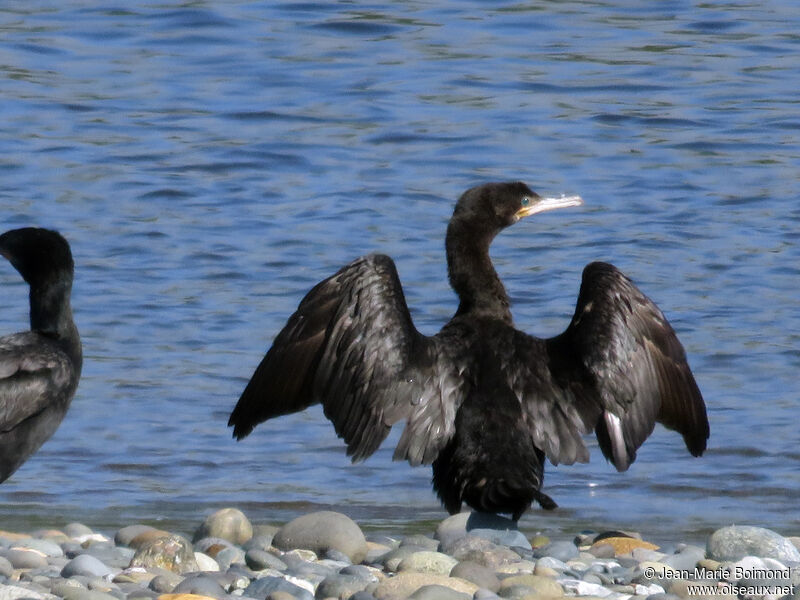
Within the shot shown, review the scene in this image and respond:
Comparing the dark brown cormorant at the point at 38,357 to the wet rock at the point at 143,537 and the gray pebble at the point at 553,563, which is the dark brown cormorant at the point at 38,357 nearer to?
the wet rock at the point at 143,537

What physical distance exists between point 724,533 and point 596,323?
3.43 feet

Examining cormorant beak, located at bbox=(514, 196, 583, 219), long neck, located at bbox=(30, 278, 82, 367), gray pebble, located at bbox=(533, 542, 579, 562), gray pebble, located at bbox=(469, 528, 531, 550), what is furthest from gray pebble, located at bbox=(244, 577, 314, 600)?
cormorant beak, located at bbox=(514, 196, 583, 219)

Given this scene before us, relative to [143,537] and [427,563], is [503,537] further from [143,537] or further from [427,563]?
[143,537]

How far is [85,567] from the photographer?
6.56 meters

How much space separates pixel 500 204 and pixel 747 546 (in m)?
2.21

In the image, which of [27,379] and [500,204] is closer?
[27,379]

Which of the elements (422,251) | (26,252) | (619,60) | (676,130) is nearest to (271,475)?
(26,252)

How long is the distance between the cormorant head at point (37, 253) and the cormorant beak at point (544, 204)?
2.22 metres

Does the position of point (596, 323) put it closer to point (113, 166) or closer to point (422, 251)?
point (422, 251)

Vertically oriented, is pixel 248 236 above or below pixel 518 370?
below

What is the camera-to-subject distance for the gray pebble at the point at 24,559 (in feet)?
22.2

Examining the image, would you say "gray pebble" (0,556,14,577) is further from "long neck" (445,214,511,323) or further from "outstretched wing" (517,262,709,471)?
"long neck" (445,214,511,323)

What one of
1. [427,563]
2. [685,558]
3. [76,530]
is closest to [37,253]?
[76,530]

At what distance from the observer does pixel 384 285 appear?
24.6ft
